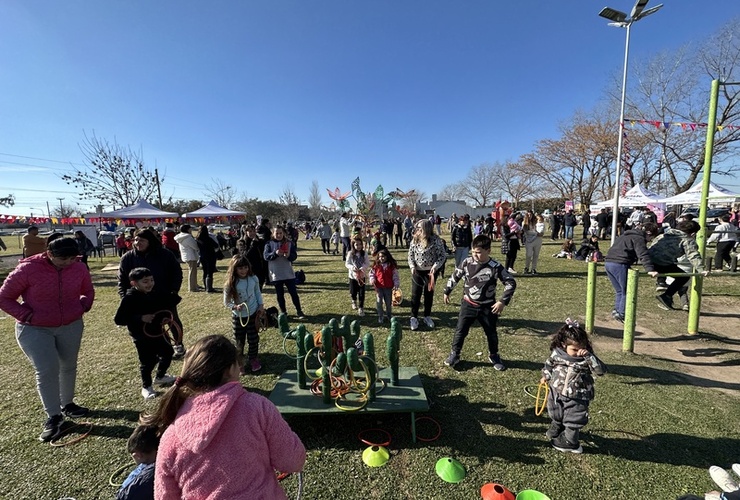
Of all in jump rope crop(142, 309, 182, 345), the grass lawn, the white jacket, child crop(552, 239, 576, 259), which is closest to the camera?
the grass lawn

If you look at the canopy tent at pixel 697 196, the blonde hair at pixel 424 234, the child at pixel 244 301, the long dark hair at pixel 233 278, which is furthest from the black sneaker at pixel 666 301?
the canopy tent at pixel 697 196

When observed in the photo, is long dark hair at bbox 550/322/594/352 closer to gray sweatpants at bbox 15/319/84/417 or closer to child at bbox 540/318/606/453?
child at bbox 540/318/606/453

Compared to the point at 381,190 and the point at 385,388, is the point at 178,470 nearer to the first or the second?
the point at 385,388

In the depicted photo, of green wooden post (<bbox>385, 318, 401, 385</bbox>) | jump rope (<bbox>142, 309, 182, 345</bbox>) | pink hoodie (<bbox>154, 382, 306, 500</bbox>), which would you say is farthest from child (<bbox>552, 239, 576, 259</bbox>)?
pink hoodie (<bbox>154, 382, 306, 500</bbox>)

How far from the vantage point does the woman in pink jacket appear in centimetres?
316

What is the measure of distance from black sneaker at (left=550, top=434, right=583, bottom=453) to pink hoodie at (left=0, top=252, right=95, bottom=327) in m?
4.68

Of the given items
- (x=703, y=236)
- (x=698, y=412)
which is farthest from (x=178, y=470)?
(x=703, y=236)

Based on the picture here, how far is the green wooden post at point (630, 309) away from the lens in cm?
453

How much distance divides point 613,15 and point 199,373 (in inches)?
664

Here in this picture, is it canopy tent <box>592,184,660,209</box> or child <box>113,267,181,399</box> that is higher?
canopy tent <box>592,184,660,209</box>

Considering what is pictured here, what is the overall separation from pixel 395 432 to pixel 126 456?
7.88 ft

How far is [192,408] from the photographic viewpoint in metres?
1.43

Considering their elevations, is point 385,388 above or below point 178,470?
below

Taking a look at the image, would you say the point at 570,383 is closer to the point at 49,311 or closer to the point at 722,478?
the point at 722,478
